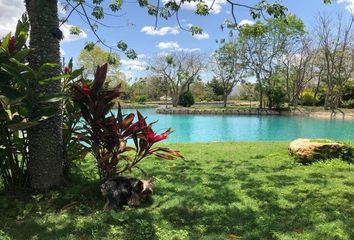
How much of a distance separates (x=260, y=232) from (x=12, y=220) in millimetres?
2033

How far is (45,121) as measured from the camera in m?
3.69

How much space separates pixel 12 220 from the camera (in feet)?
10.5

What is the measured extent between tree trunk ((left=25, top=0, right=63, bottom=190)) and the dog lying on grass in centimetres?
60

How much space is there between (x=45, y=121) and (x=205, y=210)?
1.74 metres

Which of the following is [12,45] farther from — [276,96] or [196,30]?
[276,96]

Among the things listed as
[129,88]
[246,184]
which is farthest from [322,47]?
[246,184]

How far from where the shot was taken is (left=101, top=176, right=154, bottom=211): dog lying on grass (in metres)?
3.54

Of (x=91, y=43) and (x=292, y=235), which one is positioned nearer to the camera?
(x=292, y=235)

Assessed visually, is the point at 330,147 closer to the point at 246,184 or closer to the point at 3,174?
the point at 246,184

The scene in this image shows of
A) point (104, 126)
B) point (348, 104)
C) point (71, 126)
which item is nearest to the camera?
point (104, 126)

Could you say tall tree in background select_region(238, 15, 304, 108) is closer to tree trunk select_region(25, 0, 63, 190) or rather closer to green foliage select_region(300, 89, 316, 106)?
green foliage select_region(300, 89, 316, 106)

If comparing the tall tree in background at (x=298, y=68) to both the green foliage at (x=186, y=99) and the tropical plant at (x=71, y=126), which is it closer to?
the green foliage at (x=186, y=99)

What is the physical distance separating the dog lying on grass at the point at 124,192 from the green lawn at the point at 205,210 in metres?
0.11

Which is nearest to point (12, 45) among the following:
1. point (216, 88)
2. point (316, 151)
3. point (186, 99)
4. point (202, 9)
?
point (202, 9)
